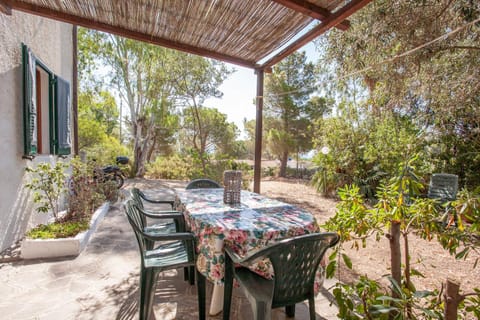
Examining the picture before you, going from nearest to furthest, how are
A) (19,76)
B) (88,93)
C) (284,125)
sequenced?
(19,76) → (88,93) → (284,125)

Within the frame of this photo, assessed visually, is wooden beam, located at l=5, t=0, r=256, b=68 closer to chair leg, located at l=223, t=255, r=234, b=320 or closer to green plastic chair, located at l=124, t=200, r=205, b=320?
→ green plastic chair, located at l=124, t=200, r=205, b=320

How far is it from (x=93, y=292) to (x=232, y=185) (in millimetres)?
1511

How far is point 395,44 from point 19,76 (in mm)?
5187

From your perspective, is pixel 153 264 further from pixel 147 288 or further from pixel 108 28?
pixel 108 28

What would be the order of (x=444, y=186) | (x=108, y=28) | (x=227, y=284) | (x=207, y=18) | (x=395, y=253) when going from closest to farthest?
(x=395, y=253) → (x=227, y=284) → (x=207, y=18) → (x=108, y=28) → (x=444, y=186)

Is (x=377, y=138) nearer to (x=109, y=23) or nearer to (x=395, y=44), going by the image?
(x=395, y=44)

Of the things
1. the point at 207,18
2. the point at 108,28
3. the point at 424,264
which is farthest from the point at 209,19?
the point at 424,264

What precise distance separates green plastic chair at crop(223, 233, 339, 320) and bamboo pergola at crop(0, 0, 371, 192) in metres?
1.92

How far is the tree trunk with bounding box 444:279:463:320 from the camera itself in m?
0.90

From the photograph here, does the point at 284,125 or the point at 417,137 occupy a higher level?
the point at 284,125

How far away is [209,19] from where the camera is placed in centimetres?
257

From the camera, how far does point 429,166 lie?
564cm

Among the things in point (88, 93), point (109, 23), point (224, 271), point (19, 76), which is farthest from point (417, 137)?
point (88, 93)

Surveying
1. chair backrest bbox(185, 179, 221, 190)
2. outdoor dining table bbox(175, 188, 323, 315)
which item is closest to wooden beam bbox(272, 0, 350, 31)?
outdoor dining table bbox(175, 188, 323, 315)
